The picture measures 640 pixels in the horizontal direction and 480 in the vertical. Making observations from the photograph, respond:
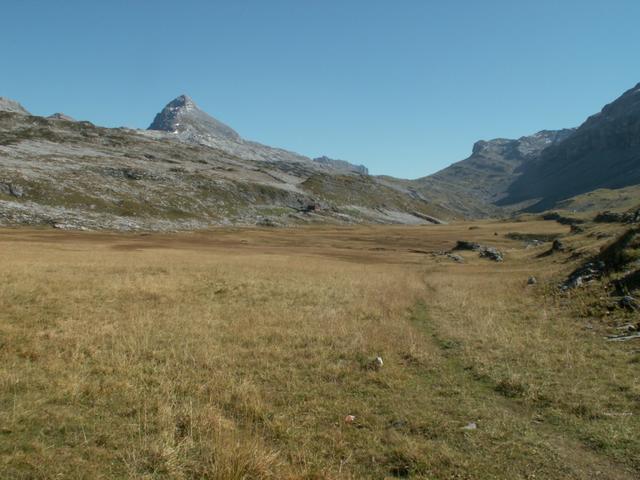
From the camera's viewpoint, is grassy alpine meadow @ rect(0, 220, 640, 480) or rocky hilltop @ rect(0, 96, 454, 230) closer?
grassy alpine meadow @ rect(0, 220, 640, 480)

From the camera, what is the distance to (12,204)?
364 ft

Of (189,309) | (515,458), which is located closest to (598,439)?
(515,458)

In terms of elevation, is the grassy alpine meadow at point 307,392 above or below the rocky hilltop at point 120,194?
below

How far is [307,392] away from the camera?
11094mm

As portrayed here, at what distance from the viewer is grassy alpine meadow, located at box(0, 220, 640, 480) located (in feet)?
24.8

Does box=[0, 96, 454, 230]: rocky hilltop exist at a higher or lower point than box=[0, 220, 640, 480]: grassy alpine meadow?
higher

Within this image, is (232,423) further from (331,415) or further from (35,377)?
(35,377)

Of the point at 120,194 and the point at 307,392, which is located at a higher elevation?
the point at 120,194

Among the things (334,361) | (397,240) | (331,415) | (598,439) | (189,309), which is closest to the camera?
(598,439)

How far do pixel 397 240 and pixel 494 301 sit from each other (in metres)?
96.0

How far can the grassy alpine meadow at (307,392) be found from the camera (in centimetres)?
756

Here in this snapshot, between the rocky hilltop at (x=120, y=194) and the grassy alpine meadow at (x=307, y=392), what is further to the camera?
the rocky hilltop at (x=120, y=194)

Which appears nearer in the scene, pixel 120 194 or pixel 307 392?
pixel 307 392

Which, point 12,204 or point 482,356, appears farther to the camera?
point 12,204
